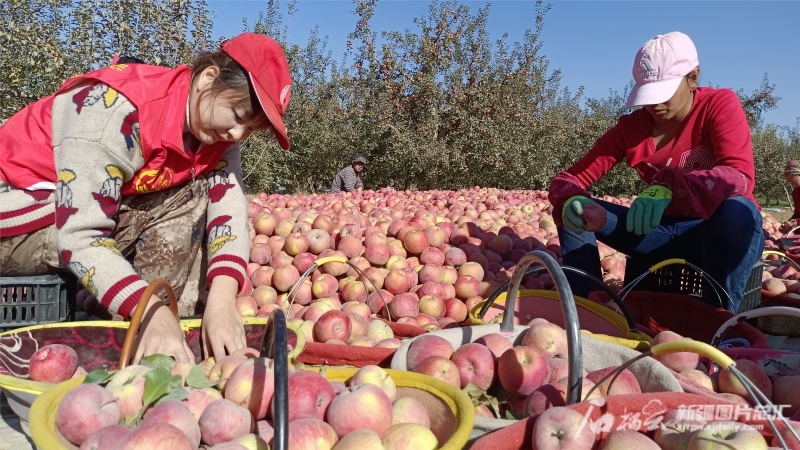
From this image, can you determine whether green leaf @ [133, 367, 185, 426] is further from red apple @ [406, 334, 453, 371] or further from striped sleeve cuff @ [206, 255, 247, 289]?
striped sleeve cuff @ [206, 255, 247, 289]

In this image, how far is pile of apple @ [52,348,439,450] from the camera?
47.3 inches

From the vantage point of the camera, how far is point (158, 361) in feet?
5.16

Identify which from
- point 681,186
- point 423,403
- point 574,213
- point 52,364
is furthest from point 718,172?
point 52,364

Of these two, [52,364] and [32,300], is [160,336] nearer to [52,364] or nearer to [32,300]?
[52,364]

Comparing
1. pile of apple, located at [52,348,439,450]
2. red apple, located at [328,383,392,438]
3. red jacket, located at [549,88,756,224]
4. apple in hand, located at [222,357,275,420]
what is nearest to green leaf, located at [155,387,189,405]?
pile of apple, located at [52,348,439,450]

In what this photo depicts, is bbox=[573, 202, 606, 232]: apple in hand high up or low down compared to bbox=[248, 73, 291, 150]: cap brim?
down

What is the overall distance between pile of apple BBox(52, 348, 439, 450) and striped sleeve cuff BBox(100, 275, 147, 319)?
23.0 inches

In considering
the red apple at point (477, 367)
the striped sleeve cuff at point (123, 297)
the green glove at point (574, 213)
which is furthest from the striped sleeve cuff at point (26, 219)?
the green glove at point (574, 213)

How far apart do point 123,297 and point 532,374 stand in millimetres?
1463

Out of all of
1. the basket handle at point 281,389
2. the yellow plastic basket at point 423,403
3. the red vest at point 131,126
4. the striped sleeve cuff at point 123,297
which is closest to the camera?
the basket handle at point 281,389

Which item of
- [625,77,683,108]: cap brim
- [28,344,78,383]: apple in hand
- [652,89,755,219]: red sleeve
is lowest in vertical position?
[28,344,78,383]: apple in hand

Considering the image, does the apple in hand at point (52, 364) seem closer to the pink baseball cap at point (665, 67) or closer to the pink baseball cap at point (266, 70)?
the pink baseball cap at point (266, 70)

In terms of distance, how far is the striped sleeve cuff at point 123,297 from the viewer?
2008 millimetres

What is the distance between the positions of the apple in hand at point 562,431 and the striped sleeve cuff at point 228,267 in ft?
5.26
